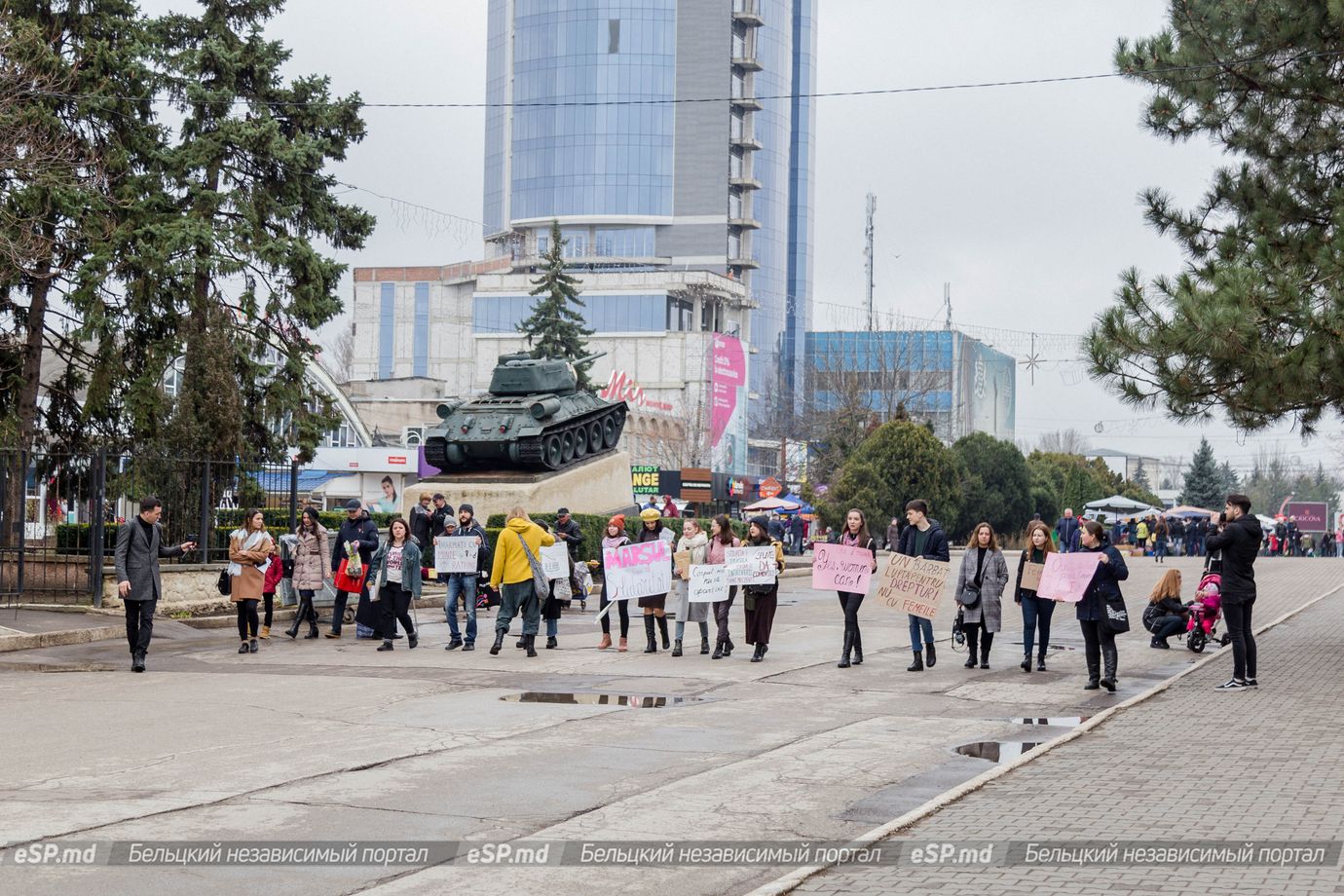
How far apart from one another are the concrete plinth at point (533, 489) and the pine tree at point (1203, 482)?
6739 cm

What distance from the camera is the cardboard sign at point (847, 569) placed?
1571 cm

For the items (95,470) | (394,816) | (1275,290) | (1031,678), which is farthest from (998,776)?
(95,470)

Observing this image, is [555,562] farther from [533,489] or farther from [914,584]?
[533,489]

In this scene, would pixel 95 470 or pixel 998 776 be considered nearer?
pixel 998 776

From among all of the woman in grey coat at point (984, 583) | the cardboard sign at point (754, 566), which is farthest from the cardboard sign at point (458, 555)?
the woman in grey coat at point (984, 583)

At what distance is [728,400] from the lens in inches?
4540

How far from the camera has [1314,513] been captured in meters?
85.9

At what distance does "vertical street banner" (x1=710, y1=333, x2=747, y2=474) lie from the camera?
112000 millimetres

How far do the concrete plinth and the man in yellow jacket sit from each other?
1316 centimetres

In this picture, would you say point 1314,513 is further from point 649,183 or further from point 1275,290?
point 1275,290

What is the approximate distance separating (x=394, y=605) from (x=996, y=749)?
9021 mm

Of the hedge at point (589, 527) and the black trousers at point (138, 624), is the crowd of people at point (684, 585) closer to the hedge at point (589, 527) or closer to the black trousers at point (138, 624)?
the black trousers at point (138, 624)

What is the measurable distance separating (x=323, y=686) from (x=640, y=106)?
126393 mm

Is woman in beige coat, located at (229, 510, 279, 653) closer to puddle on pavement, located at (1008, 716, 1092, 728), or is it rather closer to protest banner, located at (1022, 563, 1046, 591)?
protest banner, located at (1022, 563, 1046, 591)
